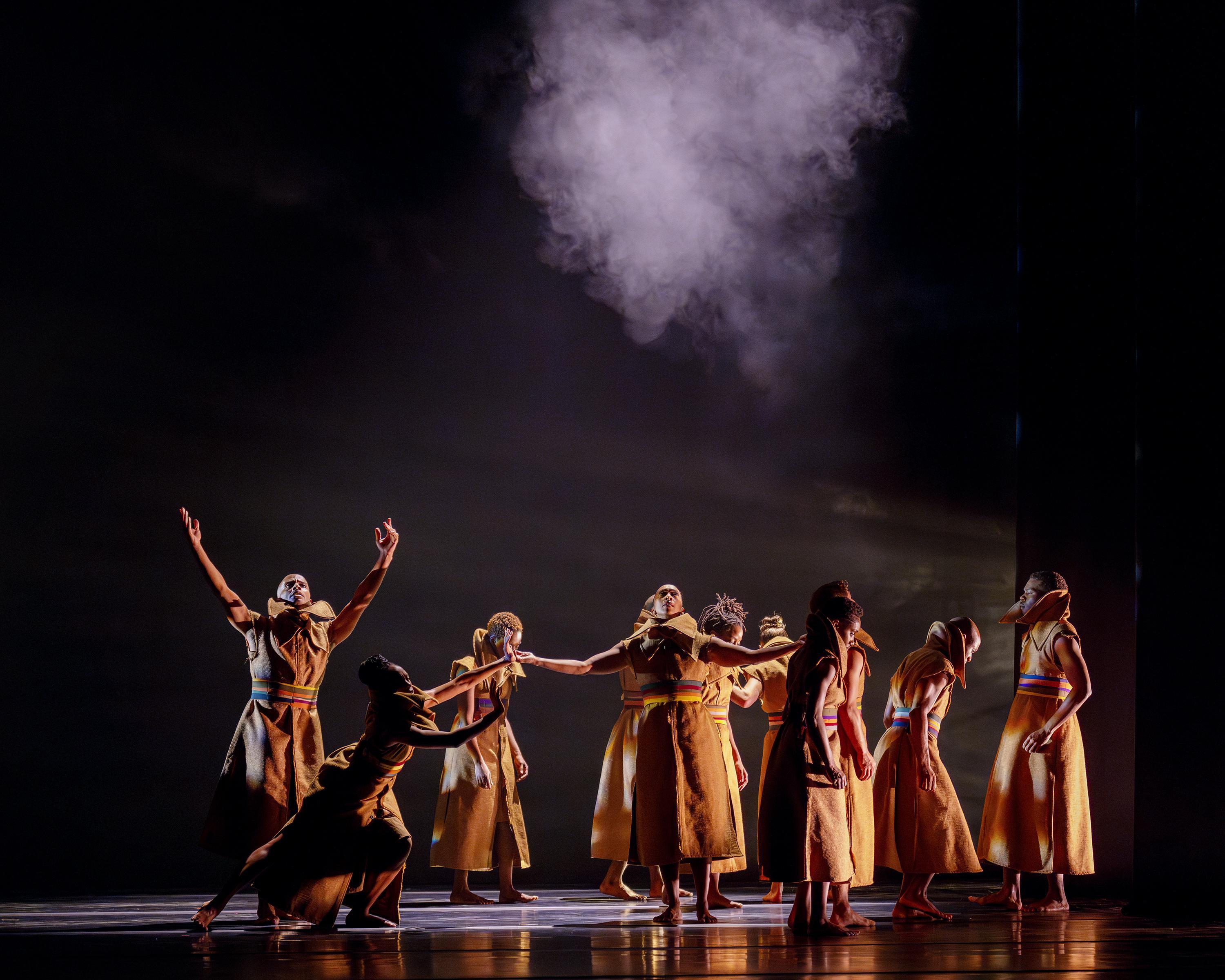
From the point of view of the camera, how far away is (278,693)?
5461mm

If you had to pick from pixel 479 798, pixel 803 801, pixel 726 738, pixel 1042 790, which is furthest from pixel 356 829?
pixel 1042 790

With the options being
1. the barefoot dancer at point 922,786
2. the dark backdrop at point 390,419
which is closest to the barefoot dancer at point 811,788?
the barefoot dancer at point 922,786

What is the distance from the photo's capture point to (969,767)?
8.65 m

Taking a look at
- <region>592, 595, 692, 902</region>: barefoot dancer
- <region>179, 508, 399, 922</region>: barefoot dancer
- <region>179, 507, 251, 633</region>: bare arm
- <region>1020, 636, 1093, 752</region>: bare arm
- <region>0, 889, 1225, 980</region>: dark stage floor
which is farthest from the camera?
<region>592, 595, 692, 902</region>: barefoot dancer

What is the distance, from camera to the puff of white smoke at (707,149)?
336 inches

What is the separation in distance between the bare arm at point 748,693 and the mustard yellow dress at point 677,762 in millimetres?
1068

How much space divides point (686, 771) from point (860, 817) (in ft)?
2.88

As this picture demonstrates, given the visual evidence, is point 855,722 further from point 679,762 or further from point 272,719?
point 272,719

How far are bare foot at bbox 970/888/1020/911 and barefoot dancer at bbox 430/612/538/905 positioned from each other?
2427 mm

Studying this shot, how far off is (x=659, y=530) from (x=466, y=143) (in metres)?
3.13

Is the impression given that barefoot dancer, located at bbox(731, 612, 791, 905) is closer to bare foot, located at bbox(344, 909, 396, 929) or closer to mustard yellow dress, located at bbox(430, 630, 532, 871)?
mustard yellow dress, located at bbox(430, 630, 532, 871)

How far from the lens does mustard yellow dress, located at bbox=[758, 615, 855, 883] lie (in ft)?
14.9

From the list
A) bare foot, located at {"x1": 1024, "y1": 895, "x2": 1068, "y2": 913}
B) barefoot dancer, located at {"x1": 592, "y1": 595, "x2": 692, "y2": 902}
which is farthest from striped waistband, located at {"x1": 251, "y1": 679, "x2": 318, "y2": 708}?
bare foot, located at {"x1": 1024, "y1": 895, "x2": 1068, "y2": 913}

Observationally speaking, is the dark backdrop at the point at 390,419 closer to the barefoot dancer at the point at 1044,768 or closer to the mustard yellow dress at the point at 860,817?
the barefoot dancer at the point at 1044,768
